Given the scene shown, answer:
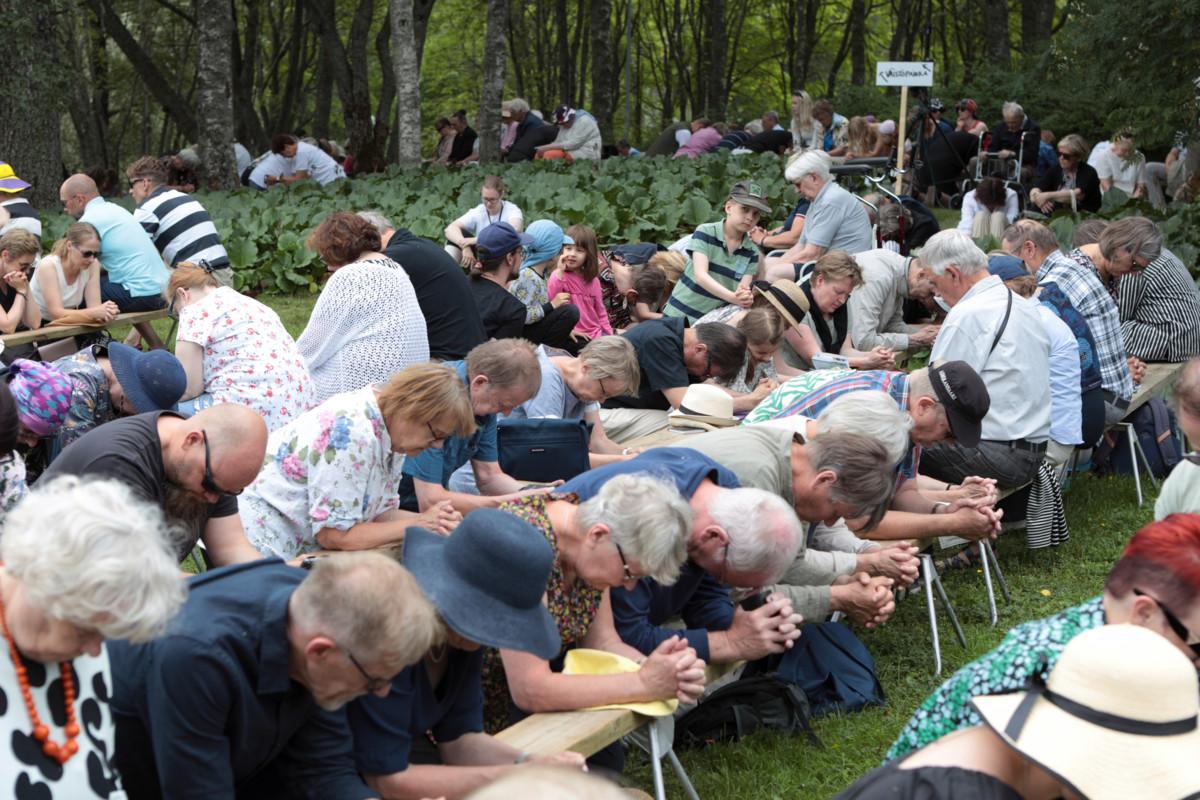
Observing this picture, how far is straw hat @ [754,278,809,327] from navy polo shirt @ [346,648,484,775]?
4.78m

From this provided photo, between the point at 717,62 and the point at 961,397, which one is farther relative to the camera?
the point at 717,62

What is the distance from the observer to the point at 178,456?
3980 millimetres

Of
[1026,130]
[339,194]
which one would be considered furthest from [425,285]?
[1026,130]

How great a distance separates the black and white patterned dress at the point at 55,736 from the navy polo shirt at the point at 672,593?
1.79m

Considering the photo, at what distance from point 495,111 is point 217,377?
54.1 feet

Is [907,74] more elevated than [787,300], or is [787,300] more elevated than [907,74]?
[907,74]

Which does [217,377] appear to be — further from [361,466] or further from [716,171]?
[716,171]

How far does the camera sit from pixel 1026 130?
19.7 metres

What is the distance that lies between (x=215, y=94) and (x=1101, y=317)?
13.8 meters

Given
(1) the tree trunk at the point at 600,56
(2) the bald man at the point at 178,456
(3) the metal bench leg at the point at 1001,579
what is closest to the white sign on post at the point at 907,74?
(3) the metal bench leg at the point at 1001,579

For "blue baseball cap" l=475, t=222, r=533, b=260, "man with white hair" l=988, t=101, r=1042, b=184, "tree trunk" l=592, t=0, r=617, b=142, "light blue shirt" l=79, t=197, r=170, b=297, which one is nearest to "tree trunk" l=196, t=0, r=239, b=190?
"light blue shirt" l=79, t=197, r=170, b=297

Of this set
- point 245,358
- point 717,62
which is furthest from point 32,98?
point 717,62

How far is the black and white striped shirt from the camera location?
8.67 metres

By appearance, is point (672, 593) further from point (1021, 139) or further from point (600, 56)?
point (600, 56)
